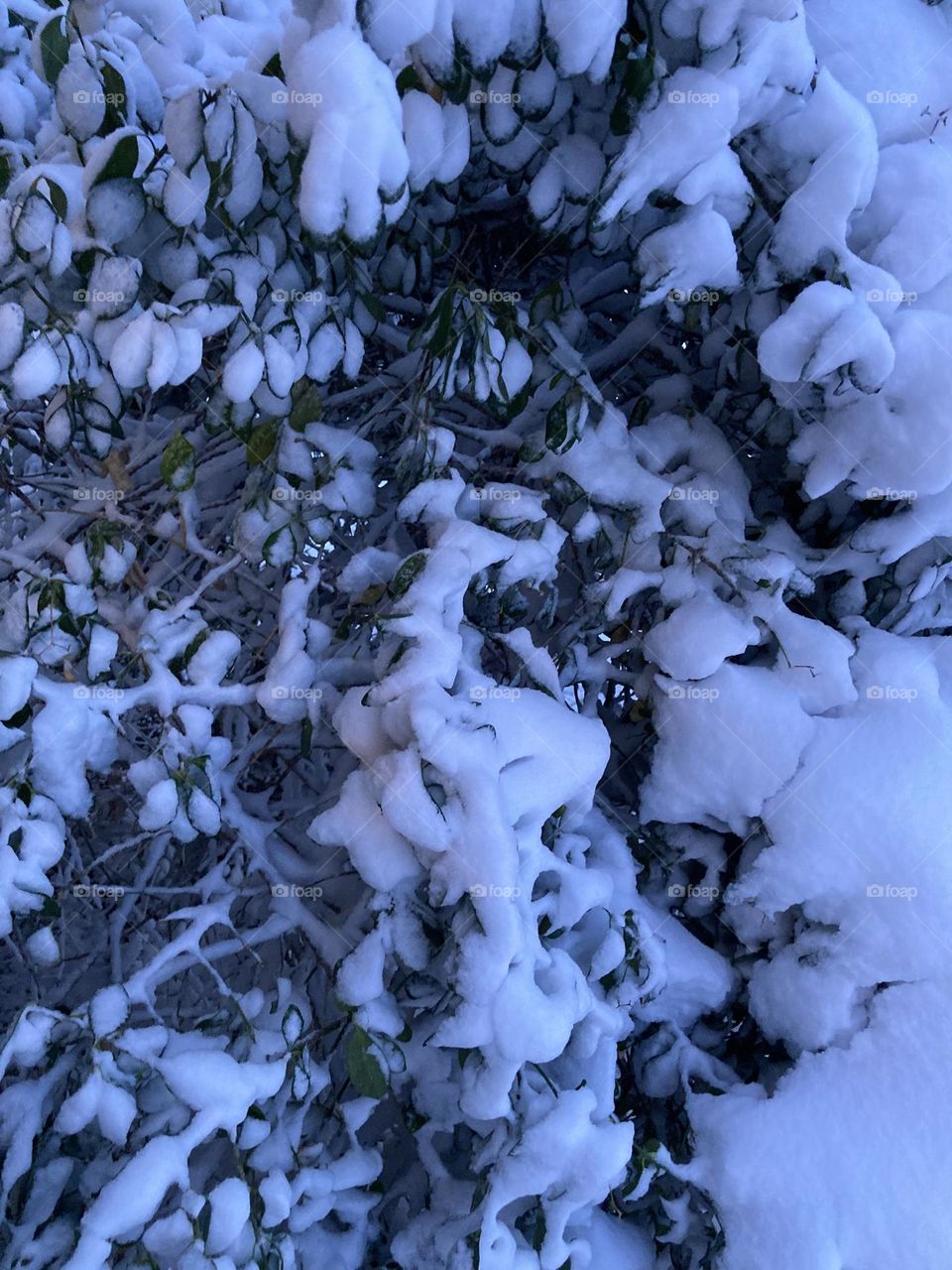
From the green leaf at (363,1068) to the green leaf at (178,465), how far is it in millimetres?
518

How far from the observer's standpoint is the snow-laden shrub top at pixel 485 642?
0.89 m

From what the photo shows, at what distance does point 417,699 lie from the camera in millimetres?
917

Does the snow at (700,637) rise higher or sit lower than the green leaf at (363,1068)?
higher

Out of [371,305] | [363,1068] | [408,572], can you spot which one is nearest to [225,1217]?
[363,1068]

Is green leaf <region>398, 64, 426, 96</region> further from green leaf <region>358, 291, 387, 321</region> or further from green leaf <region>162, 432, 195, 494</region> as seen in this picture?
green leaf <region>162, 432, 195, 494</region>

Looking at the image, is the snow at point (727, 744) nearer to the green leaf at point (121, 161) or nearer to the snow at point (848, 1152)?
the snow at point (848, 1152)

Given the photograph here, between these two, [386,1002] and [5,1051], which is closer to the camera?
[5,1051]

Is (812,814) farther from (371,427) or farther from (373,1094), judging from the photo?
(371,427)

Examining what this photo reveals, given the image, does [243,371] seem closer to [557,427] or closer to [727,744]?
[557,427]

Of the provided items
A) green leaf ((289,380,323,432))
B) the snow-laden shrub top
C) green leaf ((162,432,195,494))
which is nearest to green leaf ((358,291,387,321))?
the snow-laden shrub top

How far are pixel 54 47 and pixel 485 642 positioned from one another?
0.69 metres

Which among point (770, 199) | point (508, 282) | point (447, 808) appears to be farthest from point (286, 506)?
point (770, 199)

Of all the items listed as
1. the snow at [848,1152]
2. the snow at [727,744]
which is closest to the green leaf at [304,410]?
the snow at [727,744]

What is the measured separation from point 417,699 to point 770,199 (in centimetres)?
63
